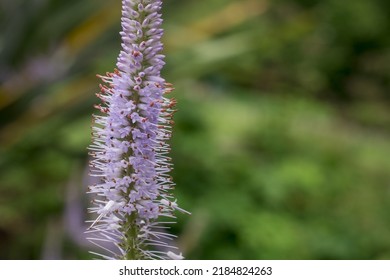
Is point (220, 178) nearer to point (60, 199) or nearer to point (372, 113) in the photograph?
point (60, 199)

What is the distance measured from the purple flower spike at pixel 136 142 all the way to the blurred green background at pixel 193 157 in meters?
1.50

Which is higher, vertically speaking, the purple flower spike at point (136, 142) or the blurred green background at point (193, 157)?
the blurred green background at point (193, 157)

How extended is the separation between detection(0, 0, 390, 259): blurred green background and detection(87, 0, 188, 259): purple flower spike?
4.92 feet

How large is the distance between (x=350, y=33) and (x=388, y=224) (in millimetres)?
4098

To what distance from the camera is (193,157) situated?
364 cm

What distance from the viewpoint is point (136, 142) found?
0.78 m

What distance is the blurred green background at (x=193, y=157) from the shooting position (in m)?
3.07

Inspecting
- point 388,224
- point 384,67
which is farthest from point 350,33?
point 388,224

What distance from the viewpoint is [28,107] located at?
307 centimetres

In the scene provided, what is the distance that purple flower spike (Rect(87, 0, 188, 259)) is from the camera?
788 millimetres

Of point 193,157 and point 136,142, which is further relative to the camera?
point 193,157

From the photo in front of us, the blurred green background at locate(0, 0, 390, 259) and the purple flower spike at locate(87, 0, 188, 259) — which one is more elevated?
the blurred green background at locate(0, 0, 390, 259)

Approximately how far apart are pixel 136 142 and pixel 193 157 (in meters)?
2.86

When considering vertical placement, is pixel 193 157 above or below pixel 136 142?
above
